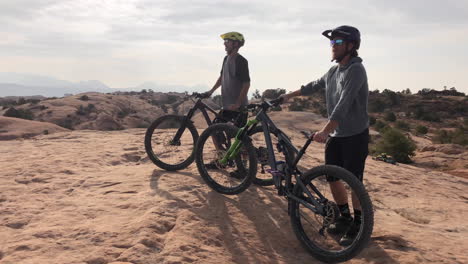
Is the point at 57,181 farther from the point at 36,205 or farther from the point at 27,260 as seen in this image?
the point at 27,260

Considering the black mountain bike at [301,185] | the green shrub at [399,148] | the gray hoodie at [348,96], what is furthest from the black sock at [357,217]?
the green shrub at [399,148]

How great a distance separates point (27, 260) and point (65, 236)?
1.52 ft

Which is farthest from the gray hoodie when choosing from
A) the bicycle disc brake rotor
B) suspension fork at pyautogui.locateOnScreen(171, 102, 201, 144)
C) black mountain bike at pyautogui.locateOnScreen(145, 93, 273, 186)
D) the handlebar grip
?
suspension fork at pyautogui.locateOnScreen(171, 102, 201, 144)

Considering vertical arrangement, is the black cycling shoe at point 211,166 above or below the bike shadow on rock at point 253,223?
above

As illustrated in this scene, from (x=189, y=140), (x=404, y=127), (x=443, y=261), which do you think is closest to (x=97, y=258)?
(x=443, y=261)

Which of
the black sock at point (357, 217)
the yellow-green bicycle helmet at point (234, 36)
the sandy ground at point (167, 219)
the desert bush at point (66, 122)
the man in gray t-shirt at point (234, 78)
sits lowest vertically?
the desert bush at point (66, 122)

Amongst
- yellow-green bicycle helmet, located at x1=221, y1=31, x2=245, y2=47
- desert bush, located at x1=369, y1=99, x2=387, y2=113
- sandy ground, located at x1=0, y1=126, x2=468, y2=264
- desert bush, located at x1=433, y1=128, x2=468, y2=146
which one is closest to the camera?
sandy ground, located at x1=0, y1=126, x2=468, y2=264

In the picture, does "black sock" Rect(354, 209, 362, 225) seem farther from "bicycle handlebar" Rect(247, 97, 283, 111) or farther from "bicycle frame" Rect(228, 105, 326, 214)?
"bicycle handlebar" Rect(247, 97, 283, 111)

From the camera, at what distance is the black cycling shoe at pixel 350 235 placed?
3202 mm

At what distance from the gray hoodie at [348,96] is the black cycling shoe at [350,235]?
0.94 m

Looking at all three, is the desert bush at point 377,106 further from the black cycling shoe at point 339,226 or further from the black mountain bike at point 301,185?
the black cycling shoe at point 339,226

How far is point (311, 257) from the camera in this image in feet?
10.5

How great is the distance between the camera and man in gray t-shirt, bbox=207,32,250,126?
539 cm

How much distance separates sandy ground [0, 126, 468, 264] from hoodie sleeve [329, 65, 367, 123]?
1.45 meters
